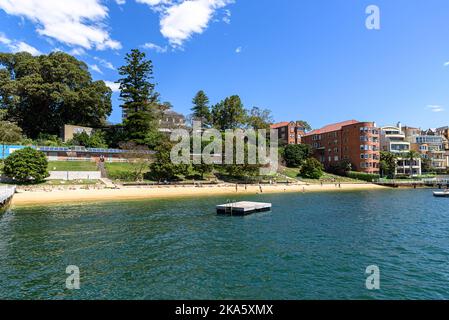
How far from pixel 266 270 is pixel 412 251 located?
9.99 m

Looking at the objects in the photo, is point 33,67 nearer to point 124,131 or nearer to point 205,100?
point 124,131

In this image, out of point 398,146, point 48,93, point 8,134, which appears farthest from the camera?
point 398,146

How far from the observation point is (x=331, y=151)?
101250mm

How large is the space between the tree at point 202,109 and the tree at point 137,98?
21937mm

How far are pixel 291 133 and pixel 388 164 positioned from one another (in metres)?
36.6

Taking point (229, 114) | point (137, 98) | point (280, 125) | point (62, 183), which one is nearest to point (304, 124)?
point (280, 125)

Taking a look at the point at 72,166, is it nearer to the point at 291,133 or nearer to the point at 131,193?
the point at 131,193

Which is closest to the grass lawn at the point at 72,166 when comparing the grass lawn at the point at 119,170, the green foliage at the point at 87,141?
the grass lawn at the point at 119,170

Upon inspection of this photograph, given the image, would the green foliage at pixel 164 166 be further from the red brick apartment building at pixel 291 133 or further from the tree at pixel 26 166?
the red brick apartment building at pixel 291 133

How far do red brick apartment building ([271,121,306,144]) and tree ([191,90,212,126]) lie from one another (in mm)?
29921

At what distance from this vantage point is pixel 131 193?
52.1 m

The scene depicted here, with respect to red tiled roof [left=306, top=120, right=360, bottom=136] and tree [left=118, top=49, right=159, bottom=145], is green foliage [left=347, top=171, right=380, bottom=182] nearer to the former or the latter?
red tiled roof [left=306, top=120, right=360, bottom=136]
